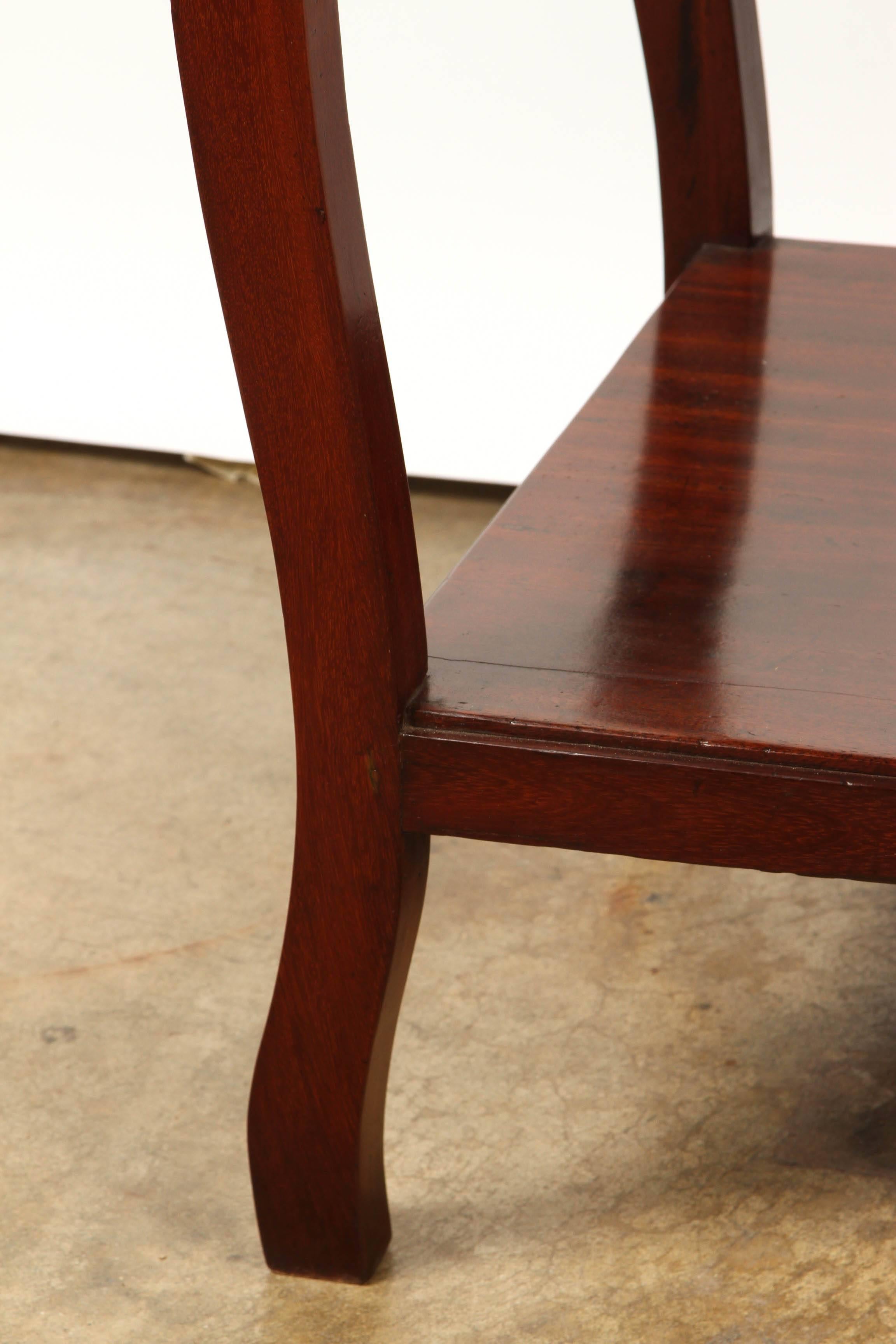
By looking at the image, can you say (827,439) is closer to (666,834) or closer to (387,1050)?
(666,834)

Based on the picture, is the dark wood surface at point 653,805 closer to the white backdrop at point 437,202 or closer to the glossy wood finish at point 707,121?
the glossy wood finish at point 707,121

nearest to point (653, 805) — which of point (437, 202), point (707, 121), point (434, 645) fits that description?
point (434, 645)

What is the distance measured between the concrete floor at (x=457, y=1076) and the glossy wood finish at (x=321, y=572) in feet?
0.29

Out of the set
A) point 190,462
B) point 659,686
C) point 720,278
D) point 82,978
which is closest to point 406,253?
point 190,462

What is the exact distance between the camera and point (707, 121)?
145 centimetres

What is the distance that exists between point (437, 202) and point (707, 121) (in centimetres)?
86

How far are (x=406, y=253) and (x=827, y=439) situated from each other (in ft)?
4.21

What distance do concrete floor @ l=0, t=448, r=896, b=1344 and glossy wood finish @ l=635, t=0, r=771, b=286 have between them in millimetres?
609

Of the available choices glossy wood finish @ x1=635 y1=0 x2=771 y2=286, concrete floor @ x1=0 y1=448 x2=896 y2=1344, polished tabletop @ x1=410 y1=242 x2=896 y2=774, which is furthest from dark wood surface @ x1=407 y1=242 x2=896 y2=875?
concrete floor @ x1=0 y1=448 x2=896 y2=1344

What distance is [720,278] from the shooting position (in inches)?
57.2

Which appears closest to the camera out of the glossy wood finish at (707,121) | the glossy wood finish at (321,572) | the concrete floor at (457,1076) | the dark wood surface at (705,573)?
the glossy wood finish at (321,572)

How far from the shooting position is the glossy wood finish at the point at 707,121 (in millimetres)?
1409

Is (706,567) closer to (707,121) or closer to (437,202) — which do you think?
(707,121)

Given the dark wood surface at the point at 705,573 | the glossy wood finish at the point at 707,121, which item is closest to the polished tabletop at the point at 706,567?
the dark wood surface at the point at 705,573
